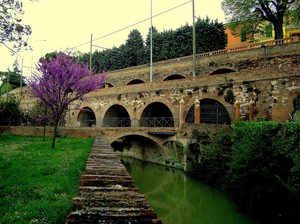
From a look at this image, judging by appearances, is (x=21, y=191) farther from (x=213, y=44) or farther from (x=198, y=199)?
(x=213, y=44)

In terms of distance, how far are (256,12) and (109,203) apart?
79.6 feet

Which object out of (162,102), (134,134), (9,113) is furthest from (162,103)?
(9,113)

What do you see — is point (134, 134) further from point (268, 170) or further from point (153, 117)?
point (268, 170)

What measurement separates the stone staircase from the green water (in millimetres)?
6229

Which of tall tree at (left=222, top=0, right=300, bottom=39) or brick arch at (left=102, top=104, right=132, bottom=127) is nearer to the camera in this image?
tall tree at (left=222, top=0, right=300, bottom=39)

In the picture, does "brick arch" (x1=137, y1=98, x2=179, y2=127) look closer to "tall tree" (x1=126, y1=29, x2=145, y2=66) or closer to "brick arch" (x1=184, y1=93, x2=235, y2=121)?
"brick arch" (x1=184, y1=93, x2=235, y2=121)

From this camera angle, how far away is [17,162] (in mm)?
7262

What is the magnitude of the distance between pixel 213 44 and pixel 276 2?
798 cm

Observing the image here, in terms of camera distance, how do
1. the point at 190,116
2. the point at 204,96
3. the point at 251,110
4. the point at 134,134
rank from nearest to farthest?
the point at 251,110, the point at 134,134, the point at 204,96, the point at 190,116

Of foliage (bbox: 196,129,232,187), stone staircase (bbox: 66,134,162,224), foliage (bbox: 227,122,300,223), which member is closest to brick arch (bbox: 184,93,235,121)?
foliage (bbox: 196,129,232,187)

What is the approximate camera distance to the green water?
8.55 meters

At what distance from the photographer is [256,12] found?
22.0 metres

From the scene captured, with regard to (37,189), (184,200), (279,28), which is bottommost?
(184,200)

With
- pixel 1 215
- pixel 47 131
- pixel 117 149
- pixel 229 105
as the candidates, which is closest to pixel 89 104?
pixel 117 149
